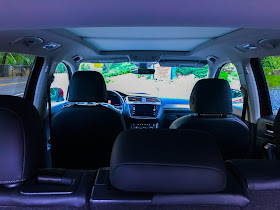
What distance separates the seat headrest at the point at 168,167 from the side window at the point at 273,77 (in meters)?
2.97

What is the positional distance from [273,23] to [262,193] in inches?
27.9

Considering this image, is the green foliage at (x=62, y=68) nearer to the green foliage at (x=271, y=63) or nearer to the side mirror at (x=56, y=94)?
the side mirror at (x=56, y=94)

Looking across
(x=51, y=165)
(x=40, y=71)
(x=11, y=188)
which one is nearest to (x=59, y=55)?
A: (x=40, y=71)

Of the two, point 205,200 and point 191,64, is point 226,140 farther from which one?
point 191,64

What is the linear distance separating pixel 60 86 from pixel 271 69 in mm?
3664

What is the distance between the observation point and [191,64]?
5.59 m

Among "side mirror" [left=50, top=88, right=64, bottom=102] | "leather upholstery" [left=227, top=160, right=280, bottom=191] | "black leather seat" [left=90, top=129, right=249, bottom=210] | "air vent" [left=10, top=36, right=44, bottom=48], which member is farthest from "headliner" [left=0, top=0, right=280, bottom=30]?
"side mirror" [left=50, top=88, right=64, bottom=102]

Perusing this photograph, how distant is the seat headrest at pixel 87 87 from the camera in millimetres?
3191

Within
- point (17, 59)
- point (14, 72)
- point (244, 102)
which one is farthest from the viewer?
point (244, 102)

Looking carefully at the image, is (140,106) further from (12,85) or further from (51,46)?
(12,85)

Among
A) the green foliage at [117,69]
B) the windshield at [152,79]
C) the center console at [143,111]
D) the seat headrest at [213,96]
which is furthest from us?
the center console at [143,111]

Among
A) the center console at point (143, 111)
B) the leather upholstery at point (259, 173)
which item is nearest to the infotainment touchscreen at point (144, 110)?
the center console at point (143, 111)

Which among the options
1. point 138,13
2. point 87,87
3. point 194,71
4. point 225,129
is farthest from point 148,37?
point 138,13

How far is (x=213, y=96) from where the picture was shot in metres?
3.06
